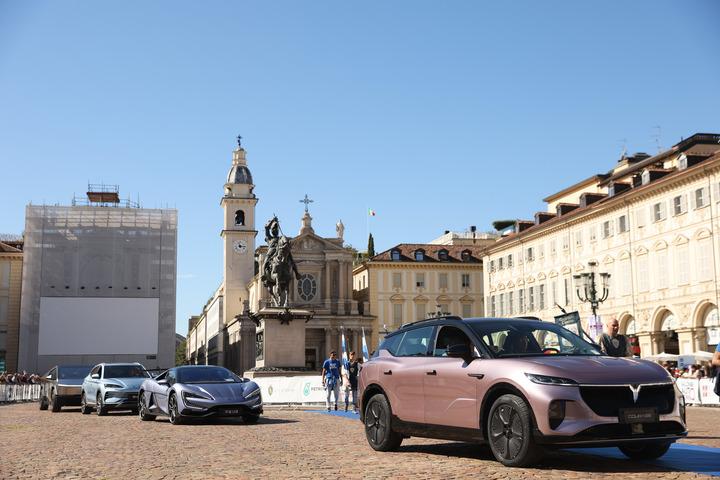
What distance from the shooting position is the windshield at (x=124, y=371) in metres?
26.0

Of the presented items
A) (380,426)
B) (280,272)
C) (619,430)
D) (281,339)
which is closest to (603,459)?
(619,430)

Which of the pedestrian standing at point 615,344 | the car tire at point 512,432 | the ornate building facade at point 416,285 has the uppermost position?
the ornate building facade at point 416,285

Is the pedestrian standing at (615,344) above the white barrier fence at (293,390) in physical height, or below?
above

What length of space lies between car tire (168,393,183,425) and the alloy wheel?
1060cm

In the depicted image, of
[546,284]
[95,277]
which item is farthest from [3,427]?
[95,277]

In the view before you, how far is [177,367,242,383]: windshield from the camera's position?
19.7m

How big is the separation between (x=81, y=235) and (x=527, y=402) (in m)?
68.5

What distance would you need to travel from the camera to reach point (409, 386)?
36.3ft

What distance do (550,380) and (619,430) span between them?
30.8 inches

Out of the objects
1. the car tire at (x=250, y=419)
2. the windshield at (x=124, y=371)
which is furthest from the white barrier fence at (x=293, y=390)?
the car tire at (x=250, y=419)

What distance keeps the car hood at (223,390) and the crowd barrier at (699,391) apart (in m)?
16.2

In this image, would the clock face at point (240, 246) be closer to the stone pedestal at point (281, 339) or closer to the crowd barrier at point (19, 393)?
the crowd barrier at point (19, 393)

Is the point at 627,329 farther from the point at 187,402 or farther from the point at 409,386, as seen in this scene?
the point at 409,386

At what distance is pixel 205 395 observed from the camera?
1878cm
